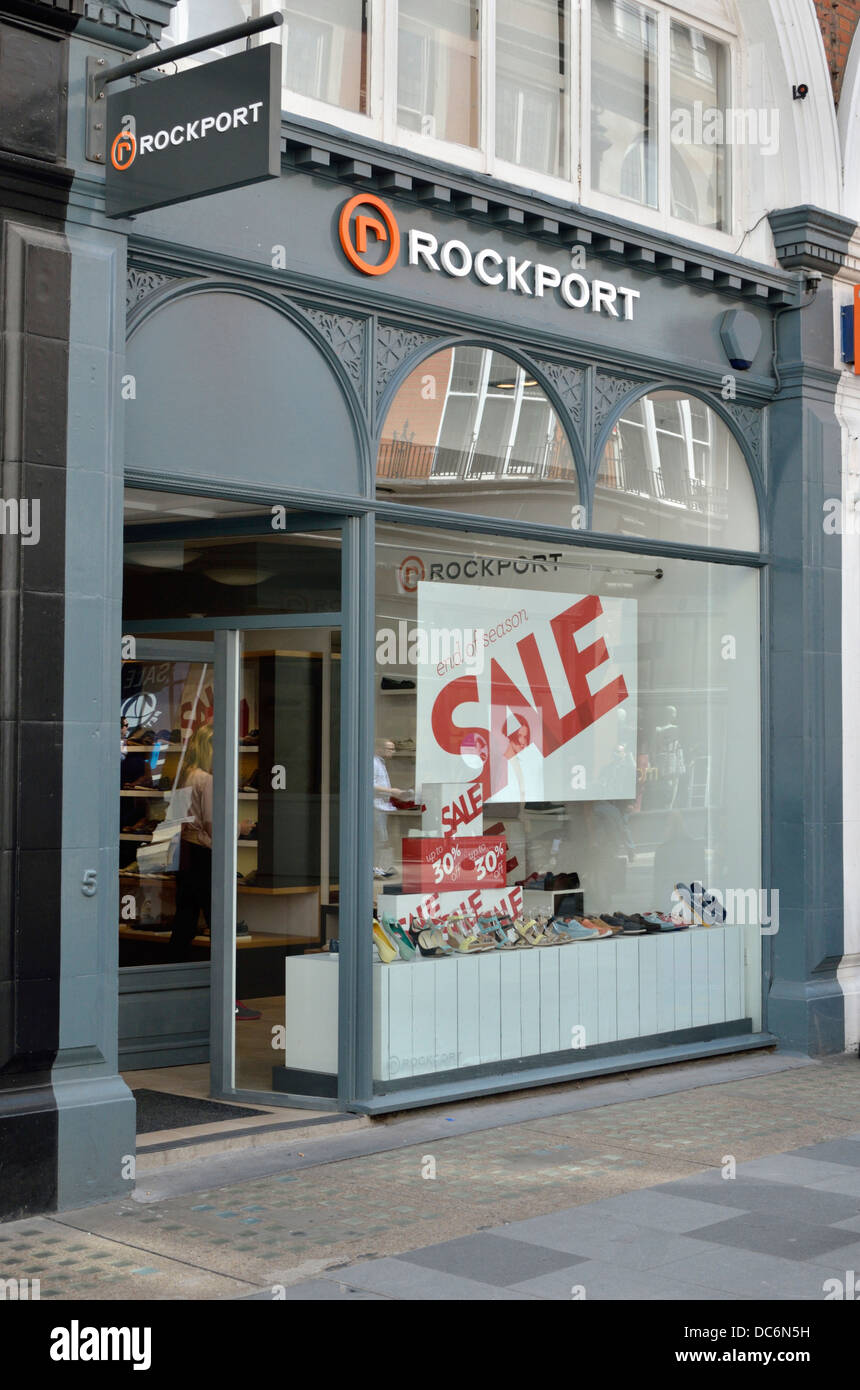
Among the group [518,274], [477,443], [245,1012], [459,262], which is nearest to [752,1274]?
[245,1012]

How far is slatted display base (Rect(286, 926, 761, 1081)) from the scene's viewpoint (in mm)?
8109

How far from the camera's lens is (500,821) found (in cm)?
908

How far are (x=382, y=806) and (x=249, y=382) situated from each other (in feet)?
7.71

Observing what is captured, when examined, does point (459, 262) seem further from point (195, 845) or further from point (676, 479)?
point (195, 845)

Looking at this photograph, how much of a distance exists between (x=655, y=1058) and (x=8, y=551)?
5.18 metres

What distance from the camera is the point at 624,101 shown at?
9.88 meters

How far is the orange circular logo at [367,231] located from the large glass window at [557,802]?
142 centimetres

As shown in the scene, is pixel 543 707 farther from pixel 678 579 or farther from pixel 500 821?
pixel 678 579

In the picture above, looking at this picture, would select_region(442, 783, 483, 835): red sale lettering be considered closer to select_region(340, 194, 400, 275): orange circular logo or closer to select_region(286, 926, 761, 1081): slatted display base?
select_region(286, 926, 761, 1081): slatted display base

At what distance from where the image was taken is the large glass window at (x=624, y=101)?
9.68 metres

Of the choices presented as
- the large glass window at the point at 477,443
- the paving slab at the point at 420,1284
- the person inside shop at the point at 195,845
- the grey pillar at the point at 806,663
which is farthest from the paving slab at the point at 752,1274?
the grey pillar at the point at 806,663

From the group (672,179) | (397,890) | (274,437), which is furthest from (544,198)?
(397,890)
